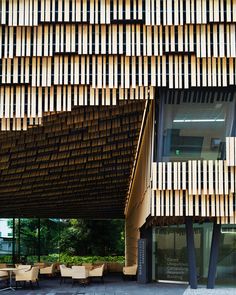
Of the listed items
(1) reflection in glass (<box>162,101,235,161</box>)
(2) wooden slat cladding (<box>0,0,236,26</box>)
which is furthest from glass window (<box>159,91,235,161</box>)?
(2) wooden slat cladding (<box>0,0,236,26</box>)

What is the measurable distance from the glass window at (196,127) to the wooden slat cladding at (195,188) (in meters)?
0.40

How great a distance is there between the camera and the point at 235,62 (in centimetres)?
1567

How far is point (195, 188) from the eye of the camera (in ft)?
52.4

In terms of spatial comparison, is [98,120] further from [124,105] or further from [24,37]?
[24,37]

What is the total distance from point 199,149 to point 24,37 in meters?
5.54

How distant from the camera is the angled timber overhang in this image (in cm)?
1794

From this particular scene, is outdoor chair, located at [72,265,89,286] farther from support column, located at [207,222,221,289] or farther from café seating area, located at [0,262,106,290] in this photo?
support column, located at [207,222,221,289]

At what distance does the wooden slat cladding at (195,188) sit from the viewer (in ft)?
52.5

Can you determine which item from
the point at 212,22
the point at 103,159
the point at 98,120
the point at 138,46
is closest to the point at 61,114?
the point at 98,120

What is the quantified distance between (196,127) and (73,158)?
756cm

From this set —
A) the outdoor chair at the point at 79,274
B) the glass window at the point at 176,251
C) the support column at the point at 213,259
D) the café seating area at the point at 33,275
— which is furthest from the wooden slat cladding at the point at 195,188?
the outdoor chair at the point at 79,274

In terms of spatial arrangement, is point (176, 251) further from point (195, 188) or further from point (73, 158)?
point (195, 188)

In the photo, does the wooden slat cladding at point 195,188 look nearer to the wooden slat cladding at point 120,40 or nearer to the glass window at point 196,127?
the glass window at point 196,127

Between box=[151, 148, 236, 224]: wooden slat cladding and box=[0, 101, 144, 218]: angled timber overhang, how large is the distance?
2.34 m
